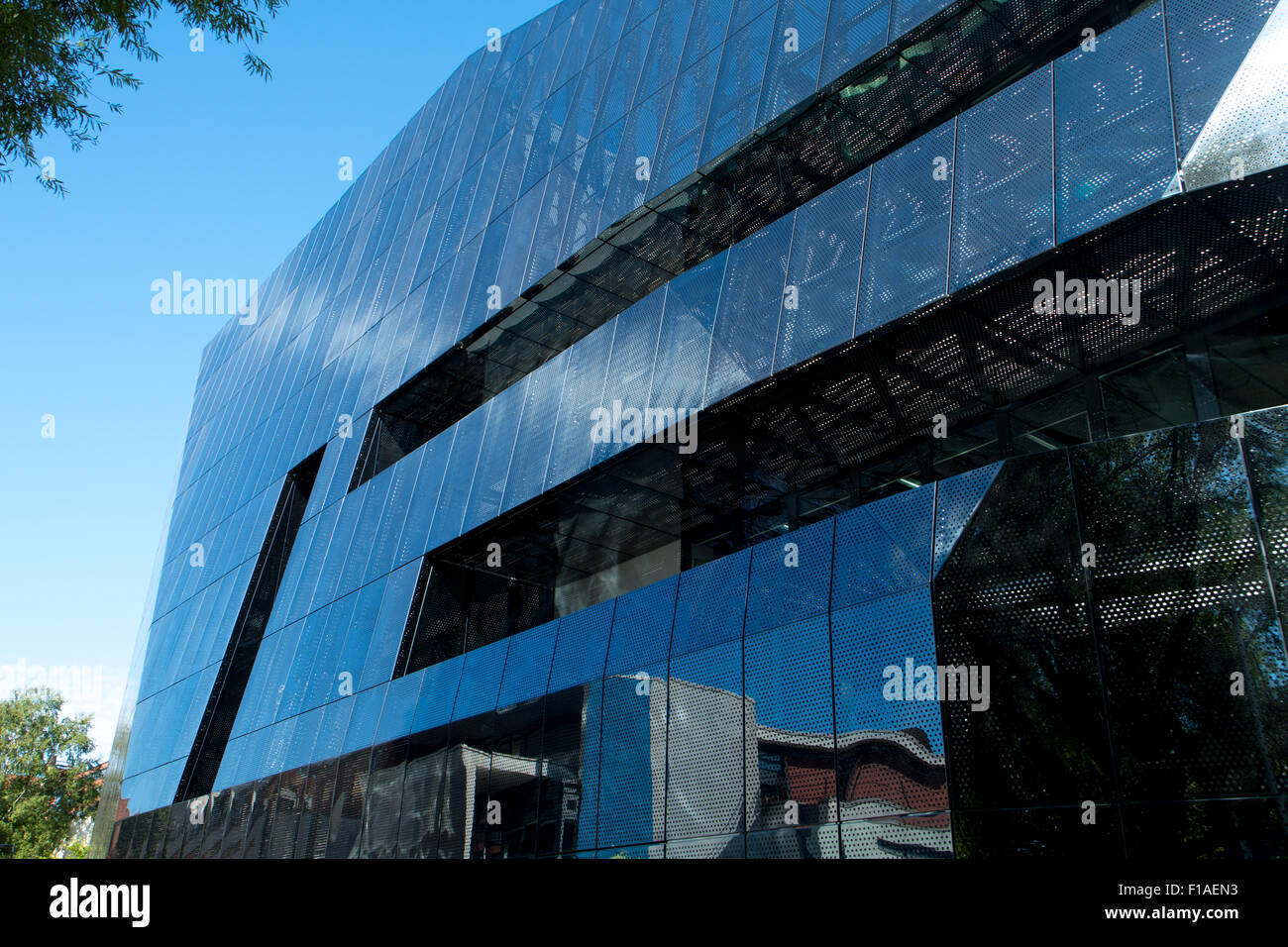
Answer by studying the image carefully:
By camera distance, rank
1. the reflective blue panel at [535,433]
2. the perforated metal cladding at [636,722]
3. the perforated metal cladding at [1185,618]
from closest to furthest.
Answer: the perforated metal cladding at [1185,618]
the perforated metal cladding at [636,722]
the reflective blue panel at [535,433]

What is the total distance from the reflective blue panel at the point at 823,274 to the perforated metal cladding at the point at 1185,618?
4576 mm

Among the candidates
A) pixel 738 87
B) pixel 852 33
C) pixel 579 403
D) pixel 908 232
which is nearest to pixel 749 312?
pixel 908 232

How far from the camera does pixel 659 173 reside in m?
18.6

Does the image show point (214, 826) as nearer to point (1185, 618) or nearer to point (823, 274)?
point (823, 274)

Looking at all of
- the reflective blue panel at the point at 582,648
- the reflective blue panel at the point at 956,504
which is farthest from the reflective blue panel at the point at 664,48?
the reflective blue panel at the point at 956,504

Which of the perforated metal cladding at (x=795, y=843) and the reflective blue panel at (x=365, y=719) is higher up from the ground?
the reflective blue panel at (x=365, y=719)

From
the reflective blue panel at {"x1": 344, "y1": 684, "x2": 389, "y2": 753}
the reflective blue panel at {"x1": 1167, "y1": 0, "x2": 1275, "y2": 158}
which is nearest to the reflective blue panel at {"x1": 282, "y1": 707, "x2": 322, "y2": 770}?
the reflective blue panel at {"x1": 344, "y1": 684, "x2": 389, "y2": 753}

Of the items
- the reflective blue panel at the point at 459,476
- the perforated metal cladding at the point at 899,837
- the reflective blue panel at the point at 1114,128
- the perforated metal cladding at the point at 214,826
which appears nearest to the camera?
the perforated metal cladding at the point at 899,837

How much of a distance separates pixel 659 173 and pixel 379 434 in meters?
11.6

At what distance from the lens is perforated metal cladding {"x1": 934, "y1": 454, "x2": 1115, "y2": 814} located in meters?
9.45

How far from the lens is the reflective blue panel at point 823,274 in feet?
45.2

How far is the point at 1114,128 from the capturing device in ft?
36.8

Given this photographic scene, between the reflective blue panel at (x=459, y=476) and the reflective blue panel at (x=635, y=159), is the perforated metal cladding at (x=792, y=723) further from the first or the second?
the reflective blue panel at (x=635, y=159)

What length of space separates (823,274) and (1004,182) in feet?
9.40
